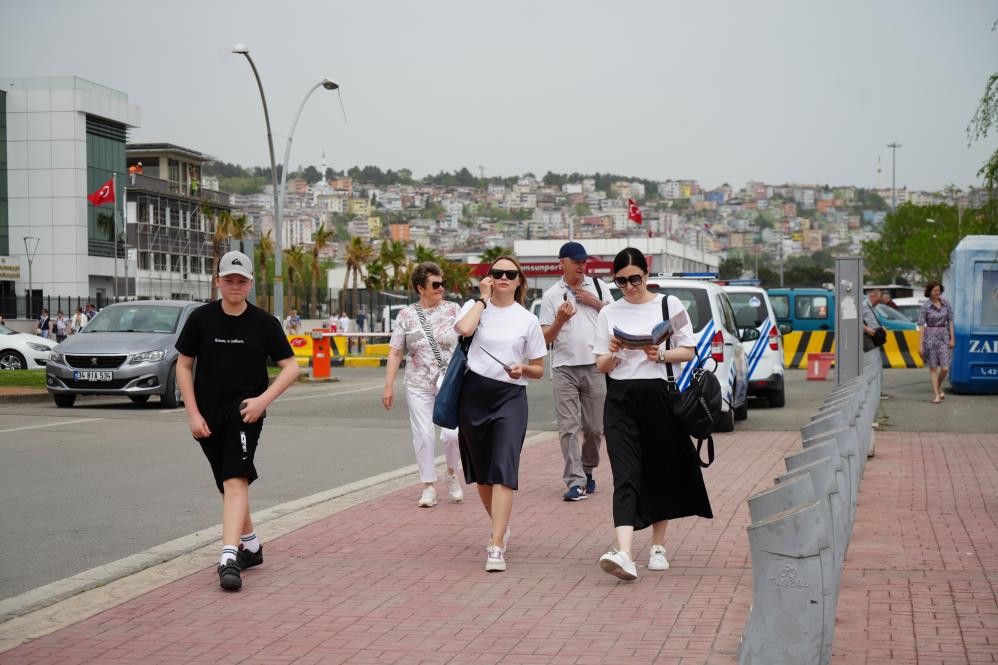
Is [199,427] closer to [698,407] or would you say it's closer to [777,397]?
[698,407]

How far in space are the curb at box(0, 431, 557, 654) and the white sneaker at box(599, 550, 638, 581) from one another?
7.58 ft

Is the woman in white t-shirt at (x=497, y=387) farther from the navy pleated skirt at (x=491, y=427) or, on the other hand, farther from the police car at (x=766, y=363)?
the police car at (x=766, y=363)

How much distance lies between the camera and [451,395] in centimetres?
723

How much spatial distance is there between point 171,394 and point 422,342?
10195 millimetres

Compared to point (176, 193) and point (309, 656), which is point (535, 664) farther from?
point (176, 193)

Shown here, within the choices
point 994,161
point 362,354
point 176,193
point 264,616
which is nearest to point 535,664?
point 264,616

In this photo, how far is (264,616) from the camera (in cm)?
598

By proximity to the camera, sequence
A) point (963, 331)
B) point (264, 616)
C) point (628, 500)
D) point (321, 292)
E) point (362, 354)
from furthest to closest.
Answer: point (321, 292) → point (362, 354) → point (963, 331) → point (628, 500) → point (264, 616)

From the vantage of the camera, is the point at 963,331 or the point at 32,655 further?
the point at 963,331

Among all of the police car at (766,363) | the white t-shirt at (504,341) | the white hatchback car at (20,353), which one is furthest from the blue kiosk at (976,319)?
the white hatchback car at (20,353)

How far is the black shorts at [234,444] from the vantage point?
6.66 meters

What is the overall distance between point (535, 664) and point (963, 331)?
17928mm

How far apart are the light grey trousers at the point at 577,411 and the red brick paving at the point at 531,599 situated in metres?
0.35

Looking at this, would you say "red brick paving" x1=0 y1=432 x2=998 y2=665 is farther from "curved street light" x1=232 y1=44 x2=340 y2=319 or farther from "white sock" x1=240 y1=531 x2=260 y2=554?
"curved street light" x1=232 y1=44 x2=340 y2=319
